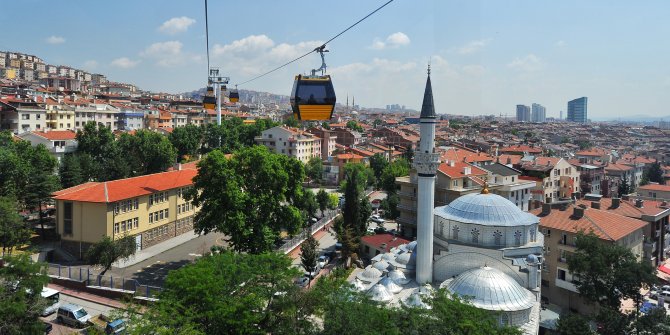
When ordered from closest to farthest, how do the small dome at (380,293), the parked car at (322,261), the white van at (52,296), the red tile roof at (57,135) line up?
the small dome at (380,293), the white van at (52,296), the parked car at (322,261), the red tile roof at (57,135)

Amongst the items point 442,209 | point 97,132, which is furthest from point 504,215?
point 97,132

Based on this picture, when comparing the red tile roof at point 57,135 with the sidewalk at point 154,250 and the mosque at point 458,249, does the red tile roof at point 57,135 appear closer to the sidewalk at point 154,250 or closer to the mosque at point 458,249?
the sidewalk at point 154,250

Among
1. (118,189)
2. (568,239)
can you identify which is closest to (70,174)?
(118,189)

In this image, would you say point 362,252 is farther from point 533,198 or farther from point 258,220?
point 533,198

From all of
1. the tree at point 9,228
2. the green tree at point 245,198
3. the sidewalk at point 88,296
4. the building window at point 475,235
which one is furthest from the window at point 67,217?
the building window at point 475,235

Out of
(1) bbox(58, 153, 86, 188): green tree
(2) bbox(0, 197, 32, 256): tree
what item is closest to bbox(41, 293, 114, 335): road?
(2) bbox(0, 197, 32, 256): tree

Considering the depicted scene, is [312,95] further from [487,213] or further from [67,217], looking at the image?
[67,217]
